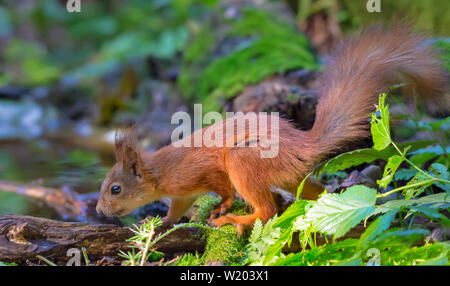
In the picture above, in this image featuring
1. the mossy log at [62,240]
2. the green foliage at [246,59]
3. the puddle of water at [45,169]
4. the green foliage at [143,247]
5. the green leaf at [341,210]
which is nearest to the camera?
the green leaf at [341,210]

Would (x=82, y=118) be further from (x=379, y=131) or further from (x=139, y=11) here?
(x=379, y=131)

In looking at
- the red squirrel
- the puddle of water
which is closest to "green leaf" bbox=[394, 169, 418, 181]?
the red squirrel

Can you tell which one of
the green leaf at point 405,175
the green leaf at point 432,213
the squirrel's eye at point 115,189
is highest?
the green leaf at point 405,175

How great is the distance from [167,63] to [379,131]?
6.72m

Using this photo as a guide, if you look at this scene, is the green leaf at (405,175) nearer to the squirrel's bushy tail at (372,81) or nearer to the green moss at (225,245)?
the squirrel's bushy tail at (372,81)

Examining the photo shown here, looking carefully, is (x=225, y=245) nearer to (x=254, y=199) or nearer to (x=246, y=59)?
(x=254, y=199)

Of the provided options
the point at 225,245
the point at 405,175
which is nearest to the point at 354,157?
the point at 405,175

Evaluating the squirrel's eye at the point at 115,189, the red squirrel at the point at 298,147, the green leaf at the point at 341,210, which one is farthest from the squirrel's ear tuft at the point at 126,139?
the green leaf at the point at 341,210

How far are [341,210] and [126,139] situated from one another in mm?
1690

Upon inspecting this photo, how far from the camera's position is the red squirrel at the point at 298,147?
2.76 metres

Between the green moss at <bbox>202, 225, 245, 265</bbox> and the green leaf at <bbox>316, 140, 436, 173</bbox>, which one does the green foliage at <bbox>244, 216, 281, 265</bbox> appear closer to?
the green moss at <bbox>202, 225, 245, 265</bbox>

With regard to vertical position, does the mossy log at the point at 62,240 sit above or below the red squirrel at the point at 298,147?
below

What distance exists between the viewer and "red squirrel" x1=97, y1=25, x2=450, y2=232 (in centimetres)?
276
